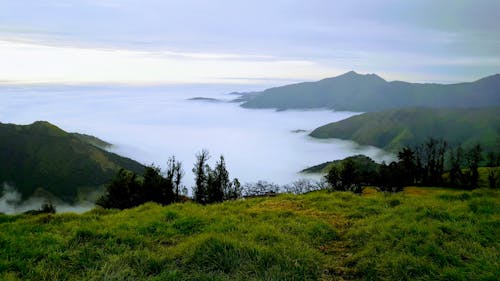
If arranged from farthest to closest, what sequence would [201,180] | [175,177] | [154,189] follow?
1. [175,177]
2. [201,180]
3. [154,189]

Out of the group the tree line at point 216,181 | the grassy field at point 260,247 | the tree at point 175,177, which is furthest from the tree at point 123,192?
the grassy field at point 260,247

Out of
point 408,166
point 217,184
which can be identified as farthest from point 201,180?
point 408,166

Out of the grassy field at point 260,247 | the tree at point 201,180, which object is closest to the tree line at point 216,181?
the tree at point 201,180

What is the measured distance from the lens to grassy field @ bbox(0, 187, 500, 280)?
326 inches

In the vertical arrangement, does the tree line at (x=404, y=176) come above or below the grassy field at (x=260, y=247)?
below

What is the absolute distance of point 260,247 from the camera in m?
9.42

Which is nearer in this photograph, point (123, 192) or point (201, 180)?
point (123, 192)

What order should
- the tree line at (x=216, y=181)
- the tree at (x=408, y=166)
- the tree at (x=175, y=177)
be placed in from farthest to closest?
the tree at (x=408, y=166) < the tree at (x=175, y=177) < the tree line at (x=216, y=181)

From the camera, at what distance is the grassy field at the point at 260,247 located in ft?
27.2

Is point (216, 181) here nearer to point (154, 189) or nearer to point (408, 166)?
point (154, 189)

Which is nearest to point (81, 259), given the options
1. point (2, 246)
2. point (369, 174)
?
point (2, 246)

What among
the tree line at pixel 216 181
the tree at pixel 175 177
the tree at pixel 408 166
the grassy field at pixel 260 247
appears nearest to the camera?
the grassy field at pixel 260 247

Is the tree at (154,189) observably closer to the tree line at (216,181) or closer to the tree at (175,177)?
the tree line at (216,181)

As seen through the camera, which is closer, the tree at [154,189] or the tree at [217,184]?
the tree at [154,189]
